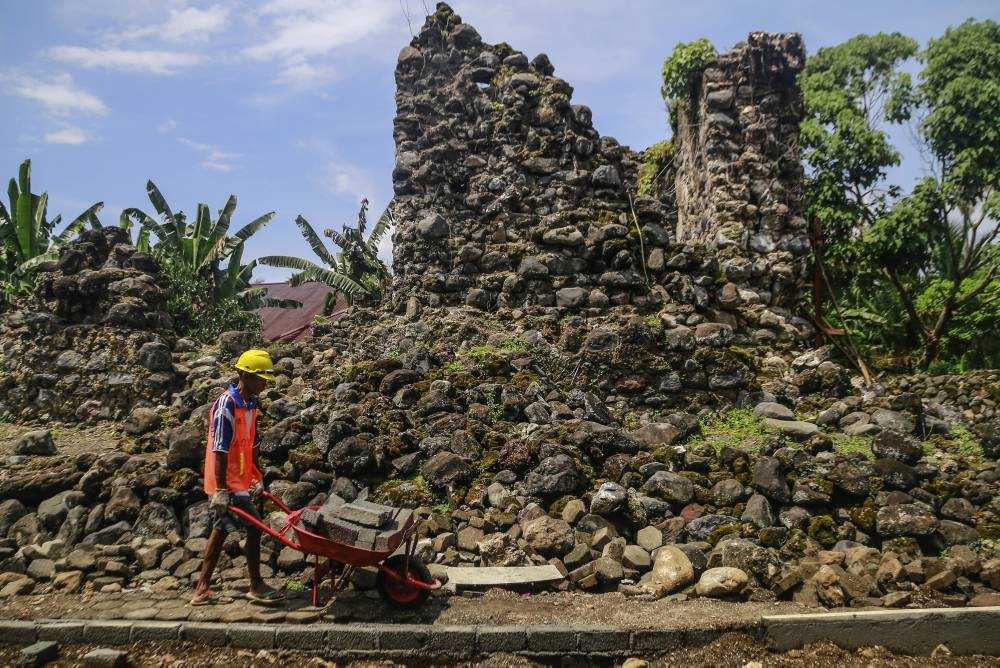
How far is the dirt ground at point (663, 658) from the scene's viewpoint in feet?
12.3

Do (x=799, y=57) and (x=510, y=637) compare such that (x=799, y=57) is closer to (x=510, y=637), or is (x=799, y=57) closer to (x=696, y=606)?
(x=696, y=606)

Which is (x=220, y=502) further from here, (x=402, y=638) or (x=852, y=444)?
(x=852, y=444)

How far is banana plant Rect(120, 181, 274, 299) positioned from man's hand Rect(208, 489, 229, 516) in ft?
36.9

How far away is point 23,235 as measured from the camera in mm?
14336

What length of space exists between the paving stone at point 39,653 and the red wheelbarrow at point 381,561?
1157 millimetres

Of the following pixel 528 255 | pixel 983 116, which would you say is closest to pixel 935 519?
pixel 528 255

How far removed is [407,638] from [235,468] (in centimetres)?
158

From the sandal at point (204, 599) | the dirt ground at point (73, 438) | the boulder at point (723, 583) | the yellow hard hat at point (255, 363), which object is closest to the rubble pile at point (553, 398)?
the boulder at point (723, 583)

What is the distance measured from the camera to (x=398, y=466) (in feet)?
19.9

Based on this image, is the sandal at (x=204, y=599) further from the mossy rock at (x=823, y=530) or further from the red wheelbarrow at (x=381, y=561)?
the mossy rock at (x=823, y=530)

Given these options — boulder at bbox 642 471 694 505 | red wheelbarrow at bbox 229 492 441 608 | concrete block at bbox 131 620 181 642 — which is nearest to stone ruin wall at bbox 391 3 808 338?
boulder at bbox 642 471 694 505

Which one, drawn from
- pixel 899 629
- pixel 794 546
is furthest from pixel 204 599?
pixel 899 629

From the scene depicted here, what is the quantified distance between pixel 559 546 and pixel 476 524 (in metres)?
0.73

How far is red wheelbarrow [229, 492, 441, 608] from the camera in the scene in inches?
161
